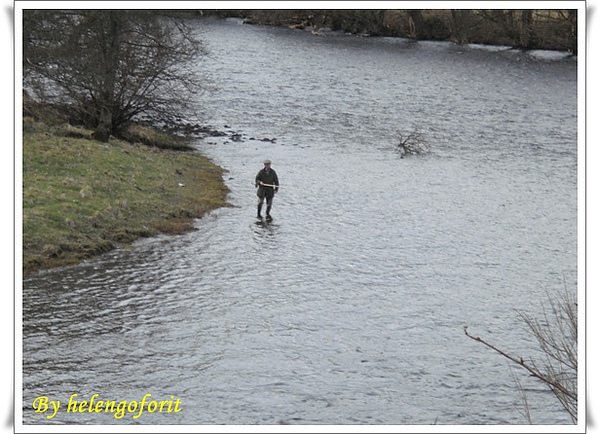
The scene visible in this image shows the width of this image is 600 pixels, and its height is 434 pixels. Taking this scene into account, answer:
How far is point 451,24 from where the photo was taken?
80.7 m

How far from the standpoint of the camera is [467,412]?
17812mm

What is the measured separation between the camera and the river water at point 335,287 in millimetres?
17922

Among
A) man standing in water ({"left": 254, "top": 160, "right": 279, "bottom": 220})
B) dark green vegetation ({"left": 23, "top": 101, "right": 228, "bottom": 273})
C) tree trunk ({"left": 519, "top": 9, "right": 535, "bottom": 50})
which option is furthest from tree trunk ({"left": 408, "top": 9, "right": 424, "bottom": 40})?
man standing in water ({"left": 254, "top": 160, "right": 279, "bottom": 220})

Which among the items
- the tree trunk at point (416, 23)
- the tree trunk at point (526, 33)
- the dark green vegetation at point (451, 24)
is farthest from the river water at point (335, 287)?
the tree trunk at point (416, 23)

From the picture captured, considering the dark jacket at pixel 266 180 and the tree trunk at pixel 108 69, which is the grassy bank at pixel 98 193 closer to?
the tree trunk at pixel 108 69

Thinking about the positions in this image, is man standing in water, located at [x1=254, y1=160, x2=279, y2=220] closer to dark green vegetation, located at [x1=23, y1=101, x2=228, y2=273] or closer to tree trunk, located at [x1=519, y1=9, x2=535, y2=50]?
dark green vegetation, located at [x1=23, y1=101, x2=228, y2=273]

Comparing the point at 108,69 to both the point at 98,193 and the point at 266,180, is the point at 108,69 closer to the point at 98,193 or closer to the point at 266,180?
the point at 98,193

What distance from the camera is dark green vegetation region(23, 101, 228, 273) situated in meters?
25.9

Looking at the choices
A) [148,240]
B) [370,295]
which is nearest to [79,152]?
[148,240]

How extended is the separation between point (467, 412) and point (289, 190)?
19.9m

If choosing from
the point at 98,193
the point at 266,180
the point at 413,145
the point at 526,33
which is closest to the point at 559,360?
the point at 266,180

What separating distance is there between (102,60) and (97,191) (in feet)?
38.1

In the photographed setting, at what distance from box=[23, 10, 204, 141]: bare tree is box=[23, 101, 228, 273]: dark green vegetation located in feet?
5.12

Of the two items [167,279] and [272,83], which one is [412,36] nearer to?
[272,83]
